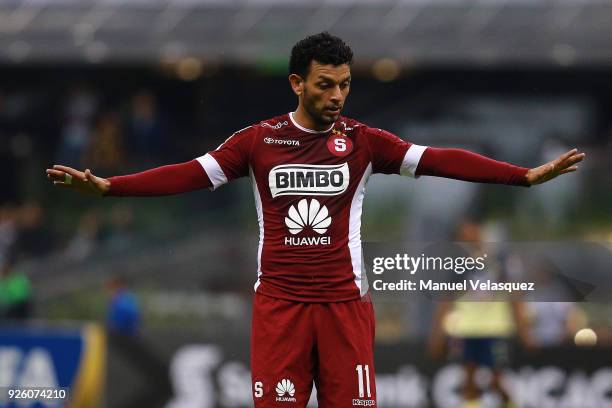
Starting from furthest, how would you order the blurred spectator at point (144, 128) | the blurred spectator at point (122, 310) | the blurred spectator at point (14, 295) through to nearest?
the blurred spectator at point (144, 128) → the blurred spectator at point (14, 295) → the blurred spectator at point (122, 310)

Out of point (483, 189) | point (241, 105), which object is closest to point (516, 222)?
point (483, 189)

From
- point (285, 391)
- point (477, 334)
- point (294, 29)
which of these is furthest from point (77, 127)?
point (285, 391)

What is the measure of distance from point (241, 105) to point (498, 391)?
2.98m

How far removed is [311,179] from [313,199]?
3.8 inches

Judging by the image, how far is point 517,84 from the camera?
14945 mm

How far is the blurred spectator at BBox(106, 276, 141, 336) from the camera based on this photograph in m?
13.9

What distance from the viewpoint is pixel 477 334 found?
9.93 m

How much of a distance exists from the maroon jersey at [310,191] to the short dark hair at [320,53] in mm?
289

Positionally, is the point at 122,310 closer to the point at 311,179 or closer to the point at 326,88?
the point at 311,179

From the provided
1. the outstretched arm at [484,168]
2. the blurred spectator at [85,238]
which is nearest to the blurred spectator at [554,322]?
the outstretched arm at [484,168]

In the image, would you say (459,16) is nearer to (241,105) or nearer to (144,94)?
(144,94)

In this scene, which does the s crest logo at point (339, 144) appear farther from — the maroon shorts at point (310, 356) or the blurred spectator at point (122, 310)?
the blurred spectator at point (122, 310)

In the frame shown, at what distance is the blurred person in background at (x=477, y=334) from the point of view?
28.7 feet

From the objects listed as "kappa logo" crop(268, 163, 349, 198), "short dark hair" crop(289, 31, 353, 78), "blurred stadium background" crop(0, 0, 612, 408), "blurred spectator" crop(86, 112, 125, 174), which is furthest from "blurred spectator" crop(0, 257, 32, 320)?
"short dark hair" crop(289, 31, 353, 78)
